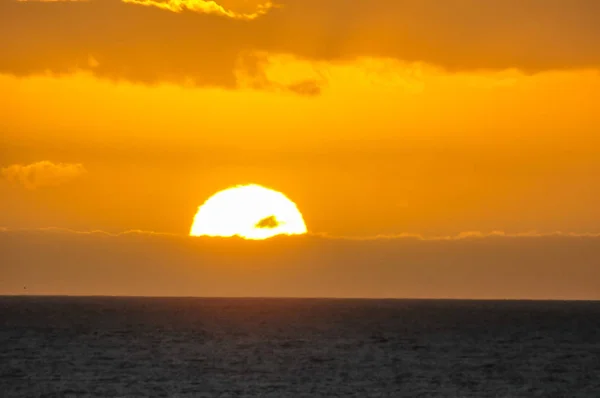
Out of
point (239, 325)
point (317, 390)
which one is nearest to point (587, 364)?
point (317, 390)

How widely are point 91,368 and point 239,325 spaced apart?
92.8 metres

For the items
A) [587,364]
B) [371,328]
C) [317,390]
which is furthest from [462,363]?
[371,328]

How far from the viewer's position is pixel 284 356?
384ft

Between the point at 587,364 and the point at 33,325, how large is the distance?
10286cm

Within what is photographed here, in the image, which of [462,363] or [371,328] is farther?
[371,328]

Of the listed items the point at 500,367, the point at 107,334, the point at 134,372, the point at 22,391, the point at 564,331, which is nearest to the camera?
the point at 22,391

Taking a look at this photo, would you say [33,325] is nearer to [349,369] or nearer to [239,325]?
[239,325]

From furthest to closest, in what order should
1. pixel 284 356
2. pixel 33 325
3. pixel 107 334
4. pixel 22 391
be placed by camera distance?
pixel 33 325 → pixel 107 334 → pixel 284 356 → pixel 22 391

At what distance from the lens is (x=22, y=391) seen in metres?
83.9

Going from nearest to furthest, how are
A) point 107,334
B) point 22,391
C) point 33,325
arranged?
point 22,391 → point 107,334 → point 33,325

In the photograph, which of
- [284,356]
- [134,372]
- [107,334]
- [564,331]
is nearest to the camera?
[134,372]

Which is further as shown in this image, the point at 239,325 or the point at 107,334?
the point at 239,325

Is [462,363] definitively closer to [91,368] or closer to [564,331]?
[91,368]

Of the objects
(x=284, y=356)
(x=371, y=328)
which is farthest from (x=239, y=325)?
(x=284, y=356)
